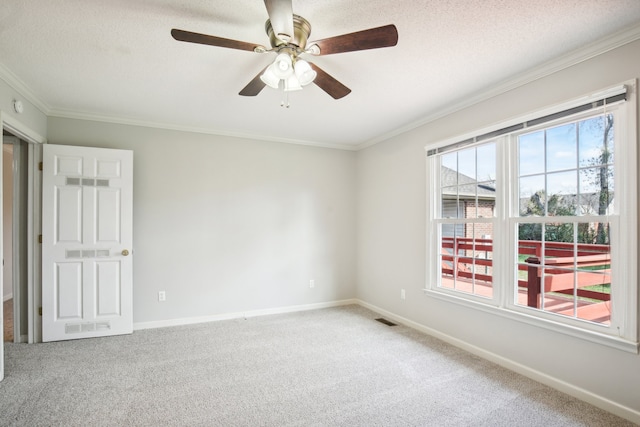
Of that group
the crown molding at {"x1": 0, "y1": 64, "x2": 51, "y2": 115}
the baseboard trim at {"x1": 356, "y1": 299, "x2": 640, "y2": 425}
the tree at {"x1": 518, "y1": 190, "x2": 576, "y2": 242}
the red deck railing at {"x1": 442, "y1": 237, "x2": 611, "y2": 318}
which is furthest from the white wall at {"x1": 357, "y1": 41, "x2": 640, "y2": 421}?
the crown molding at {"x1": 0, "y1": 64, "x2": 51, "y2": 115}

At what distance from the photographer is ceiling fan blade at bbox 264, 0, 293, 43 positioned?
1.46 m

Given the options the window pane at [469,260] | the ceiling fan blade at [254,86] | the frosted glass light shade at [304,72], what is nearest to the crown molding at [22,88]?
the ceiling fan blade at [254,86]

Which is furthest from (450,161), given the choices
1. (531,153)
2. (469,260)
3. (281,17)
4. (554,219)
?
(281,17)

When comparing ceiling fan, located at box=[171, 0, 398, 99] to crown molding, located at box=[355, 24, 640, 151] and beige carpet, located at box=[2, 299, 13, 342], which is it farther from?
beige carpet, located at box=[2, 299, 13, 342]

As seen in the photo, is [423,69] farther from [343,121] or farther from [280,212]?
[280,212]

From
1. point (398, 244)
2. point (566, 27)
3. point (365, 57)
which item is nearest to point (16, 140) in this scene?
point (365, 57)

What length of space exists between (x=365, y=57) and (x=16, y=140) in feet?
11.9

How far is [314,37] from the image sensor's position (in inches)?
84.8

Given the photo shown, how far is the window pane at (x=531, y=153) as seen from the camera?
2.62 meters

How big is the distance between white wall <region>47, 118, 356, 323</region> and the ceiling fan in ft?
7.03

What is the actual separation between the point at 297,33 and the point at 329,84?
1.34 feet

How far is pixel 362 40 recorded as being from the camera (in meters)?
1.68

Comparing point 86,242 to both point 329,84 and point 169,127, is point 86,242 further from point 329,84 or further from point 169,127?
point 329,84

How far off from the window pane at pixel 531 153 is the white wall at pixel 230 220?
2621 mm
